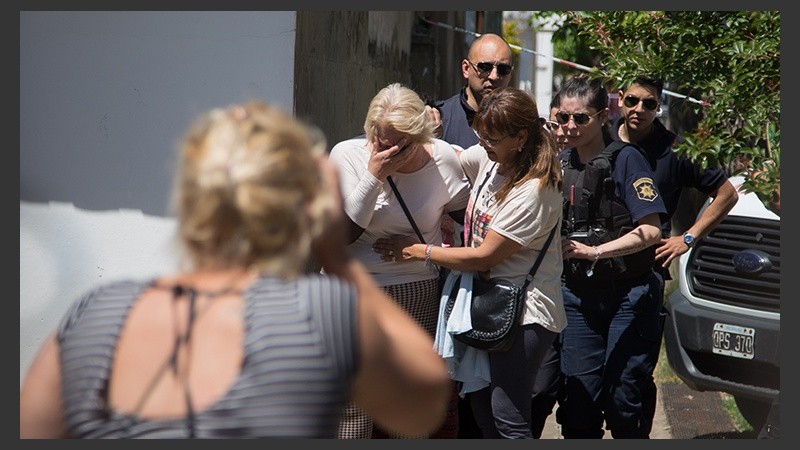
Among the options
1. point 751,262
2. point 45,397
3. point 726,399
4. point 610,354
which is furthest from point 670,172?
point 45,397

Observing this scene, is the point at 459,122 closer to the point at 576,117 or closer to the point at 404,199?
the point at 576,117

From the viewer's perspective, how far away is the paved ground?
237 inches

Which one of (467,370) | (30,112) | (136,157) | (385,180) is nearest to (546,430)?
(467,370)

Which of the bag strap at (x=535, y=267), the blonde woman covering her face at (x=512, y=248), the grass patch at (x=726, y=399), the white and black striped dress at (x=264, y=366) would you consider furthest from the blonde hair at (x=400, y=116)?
the white and black striped dress at (x=264, y=366)

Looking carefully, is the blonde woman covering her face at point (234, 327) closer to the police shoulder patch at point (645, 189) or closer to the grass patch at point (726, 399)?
the police shoulder patch at point (645, 189)

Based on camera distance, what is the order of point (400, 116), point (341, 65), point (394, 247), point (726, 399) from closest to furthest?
point (400, 116), point (394, 247), point (341, 65), point (726, 399)

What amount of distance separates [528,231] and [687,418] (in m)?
2.83

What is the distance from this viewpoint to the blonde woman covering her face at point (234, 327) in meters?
1.84

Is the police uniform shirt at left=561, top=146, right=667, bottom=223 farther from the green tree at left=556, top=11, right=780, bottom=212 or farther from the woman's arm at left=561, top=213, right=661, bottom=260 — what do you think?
the green tree at left=556, top=11, right=780, bottom=212

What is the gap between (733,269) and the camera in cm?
534

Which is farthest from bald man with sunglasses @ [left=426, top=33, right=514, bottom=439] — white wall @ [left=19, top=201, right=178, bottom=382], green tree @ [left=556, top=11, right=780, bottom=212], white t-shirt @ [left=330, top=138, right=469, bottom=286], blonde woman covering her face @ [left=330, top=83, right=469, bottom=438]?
white wall @ [left=19, top=201, right=178, bottom=382]

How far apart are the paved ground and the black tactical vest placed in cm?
156

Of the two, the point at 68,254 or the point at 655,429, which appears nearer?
the point at 68,254

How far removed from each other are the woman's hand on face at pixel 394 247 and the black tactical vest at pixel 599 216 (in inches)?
29.7
